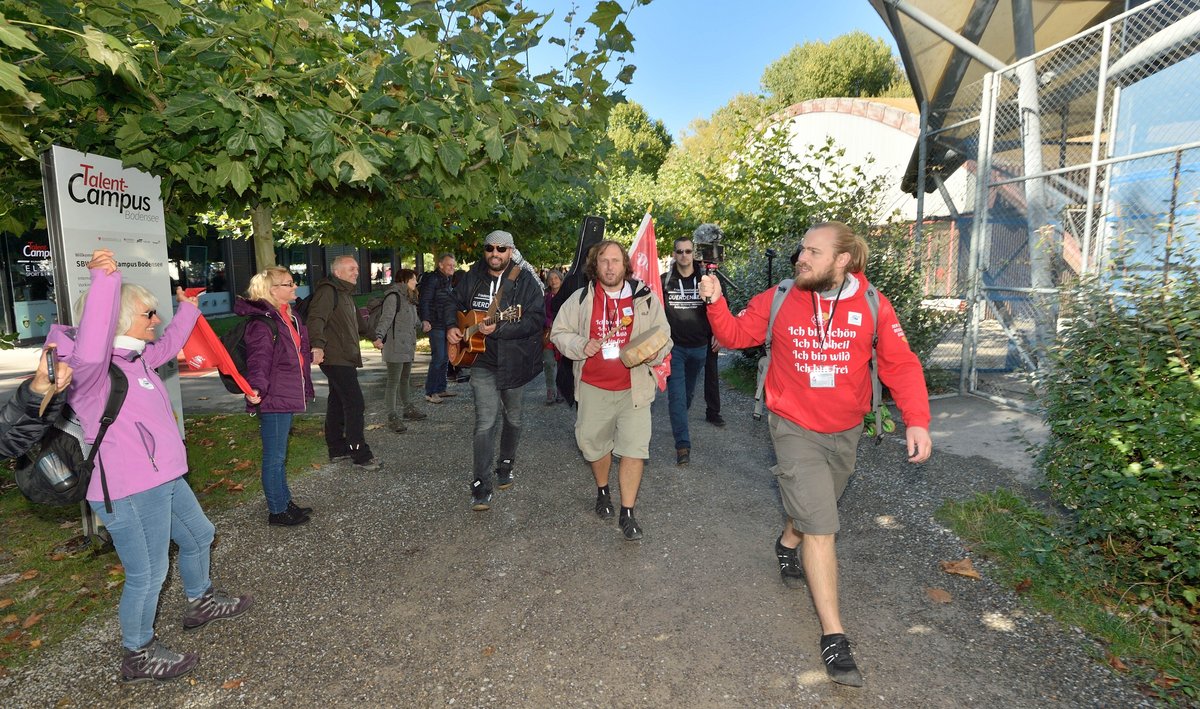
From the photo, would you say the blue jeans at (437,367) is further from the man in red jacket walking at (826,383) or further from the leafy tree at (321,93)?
the man in red jacket walking at (826,383)

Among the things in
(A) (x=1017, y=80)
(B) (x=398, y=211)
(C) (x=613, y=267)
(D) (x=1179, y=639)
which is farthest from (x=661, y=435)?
(A) (x=1017, y=80)

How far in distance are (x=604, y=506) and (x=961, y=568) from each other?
2359mm

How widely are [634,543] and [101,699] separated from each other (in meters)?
2.91

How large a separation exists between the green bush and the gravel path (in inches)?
22.6

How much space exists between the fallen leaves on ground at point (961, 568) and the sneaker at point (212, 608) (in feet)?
13.4

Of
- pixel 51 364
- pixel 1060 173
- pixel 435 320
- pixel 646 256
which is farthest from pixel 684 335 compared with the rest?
pixel 51 364

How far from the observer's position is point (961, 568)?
402cm

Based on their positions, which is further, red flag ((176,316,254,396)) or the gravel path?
red flag ((176,316,254,396))

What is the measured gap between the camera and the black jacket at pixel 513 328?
16.8 ft

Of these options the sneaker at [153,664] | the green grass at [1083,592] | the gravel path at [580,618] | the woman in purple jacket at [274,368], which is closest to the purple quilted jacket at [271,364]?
the woman in purple jacket at [274,368]

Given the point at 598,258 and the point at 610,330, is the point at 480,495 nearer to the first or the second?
the point at 610,330

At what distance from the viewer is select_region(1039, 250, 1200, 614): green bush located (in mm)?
3127

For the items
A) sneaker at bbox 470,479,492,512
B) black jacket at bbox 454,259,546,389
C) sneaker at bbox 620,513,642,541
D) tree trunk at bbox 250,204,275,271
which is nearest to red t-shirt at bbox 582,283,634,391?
black jacket at bbox 454,259,546,389

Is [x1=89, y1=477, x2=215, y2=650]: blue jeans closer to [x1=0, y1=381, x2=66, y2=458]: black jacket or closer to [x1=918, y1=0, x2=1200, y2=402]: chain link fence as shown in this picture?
[x1=0, y1=381, x2=66, y2=458]: black jacket
